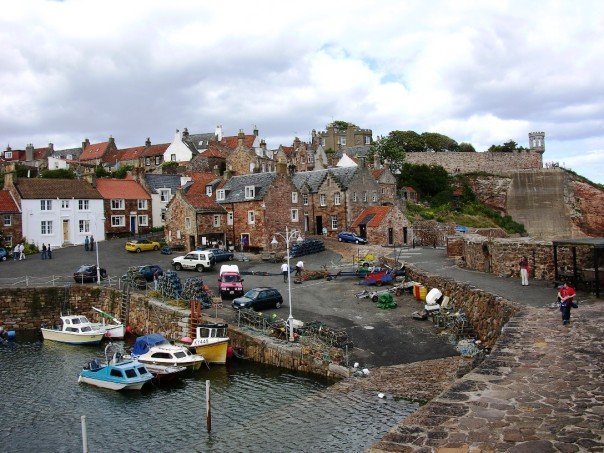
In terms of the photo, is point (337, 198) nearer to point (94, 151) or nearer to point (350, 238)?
point (350, 238)

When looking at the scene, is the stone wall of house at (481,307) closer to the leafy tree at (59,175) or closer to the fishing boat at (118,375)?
the fishing boat at (118,375)

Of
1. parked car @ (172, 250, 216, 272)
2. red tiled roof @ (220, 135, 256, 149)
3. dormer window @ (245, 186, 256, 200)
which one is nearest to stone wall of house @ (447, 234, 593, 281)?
parked car @ (172, 250, 216, 272)

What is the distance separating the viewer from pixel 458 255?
40906mm

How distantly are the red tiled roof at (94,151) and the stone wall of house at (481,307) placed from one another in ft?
269

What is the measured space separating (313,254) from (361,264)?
28.0 feet

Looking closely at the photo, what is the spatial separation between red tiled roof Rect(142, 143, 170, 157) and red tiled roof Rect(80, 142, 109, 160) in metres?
11.7

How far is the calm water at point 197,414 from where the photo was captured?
1627 centimetres

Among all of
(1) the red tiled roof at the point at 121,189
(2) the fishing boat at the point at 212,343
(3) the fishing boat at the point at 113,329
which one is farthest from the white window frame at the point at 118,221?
(2) the fishing boat at the point at 212,343

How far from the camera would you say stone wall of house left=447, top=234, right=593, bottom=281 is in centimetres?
2508

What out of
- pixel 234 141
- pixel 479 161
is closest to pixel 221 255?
pixel 234 141

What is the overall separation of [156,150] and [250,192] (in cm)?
4392

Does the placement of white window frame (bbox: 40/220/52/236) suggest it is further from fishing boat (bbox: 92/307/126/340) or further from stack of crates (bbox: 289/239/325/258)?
stack of crates (bbox: 289/239/325/258)

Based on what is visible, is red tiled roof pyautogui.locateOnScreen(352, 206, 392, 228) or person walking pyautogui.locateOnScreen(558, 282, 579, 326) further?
red tiled roof pyautogui.locateOnScreen(352, 206, 392, 228)

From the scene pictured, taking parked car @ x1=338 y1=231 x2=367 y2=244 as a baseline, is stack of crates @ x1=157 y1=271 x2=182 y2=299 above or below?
below
